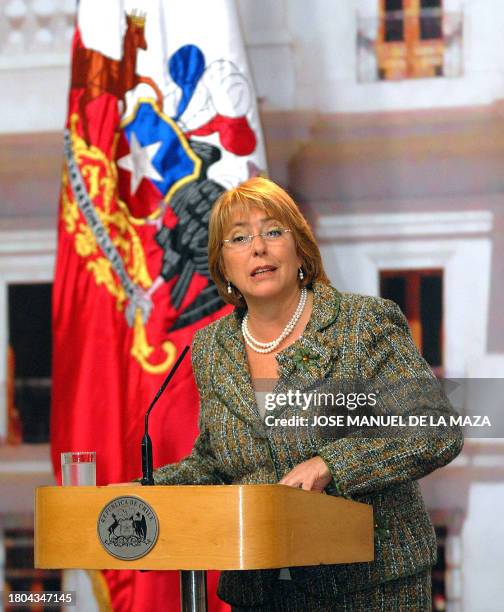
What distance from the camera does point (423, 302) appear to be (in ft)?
12.0

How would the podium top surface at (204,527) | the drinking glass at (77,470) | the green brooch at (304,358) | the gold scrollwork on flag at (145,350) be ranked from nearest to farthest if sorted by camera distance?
the podium top surface at (204,527) < the drinking glass at (77,470) < the green brooch at (304,358) < the gold scrollwork on flag at (145,350)

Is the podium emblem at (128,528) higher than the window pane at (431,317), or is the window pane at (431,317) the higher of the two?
the window pane at (431,317)

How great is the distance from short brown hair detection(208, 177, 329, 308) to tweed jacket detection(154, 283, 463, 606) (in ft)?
0.27

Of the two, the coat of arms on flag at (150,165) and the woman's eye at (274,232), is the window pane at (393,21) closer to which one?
the coat of arms on flag at (150,165)

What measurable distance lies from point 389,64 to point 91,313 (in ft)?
4.50

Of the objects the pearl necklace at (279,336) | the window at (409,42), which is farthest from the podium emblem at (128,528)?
the window at (409,42)

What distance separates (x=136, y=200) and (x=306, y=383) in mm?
1398

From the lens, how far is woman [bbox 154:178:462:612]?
6.89ft

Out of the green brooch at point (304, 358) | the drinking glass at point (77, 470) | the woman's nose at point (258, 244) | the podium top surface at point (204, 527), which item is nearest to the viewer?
the podium top surface at point (204, 527)

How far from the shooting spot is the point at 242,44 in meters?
3.42

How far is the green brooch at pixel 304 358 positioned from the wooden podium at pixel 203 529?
408mm

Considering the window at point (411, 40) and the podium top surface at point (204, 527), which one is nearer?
the podium top surface at point (204, 527)

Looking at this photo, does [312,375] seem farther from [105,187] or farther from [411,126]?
[411,126]

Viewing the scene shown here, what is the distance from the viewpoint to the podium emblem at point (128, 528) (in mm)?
1735
